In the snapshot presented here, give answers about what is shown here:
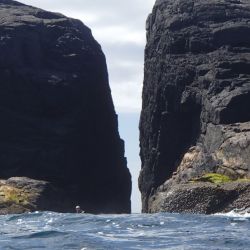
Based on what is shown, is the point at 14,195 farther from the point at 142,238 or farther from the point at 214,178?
the point at 142,238

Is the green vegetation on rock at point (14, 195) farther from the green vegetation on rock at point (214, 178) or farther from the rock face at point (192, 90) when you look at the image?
the green vegetation on rock at point (214, 178)

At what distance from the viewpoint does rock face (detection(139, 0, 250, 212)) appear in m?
74.8

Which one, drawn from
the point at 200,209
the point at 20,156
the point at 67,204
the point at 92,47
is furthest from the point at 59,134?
the point at 200,209

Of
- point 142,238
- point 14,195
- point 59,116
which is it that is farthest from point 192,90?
point 142,238

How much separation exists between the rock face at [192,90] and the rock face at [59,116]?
6604 mm

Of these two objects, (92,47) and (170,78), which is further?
(92,47)

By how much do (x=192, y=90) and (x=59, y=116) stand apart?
18773 mm

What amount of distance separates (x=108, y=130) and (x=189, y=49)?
18.2 metres

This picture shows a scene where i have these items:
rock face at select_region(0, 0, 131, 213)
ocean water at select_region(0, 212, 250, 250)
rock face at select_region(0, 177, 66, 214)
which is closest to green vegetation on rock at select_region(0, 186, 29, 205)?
rock face at select_region(0, 177, 66, 214)

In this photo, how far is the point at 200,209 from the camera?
156 ft

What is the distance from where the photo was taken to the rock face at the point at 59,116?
8838 centimetres

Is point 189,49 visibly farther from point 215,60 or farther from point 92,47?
point 92,47

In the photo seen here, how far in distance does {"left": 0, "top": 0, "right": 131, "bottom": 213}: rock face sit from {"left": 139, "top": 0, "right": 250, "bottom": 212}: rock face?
6.60 metres

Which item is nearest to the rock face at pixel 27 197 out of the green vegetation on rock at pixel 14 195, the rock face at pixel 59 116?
the green vegetation on rock at pixel 14 195
